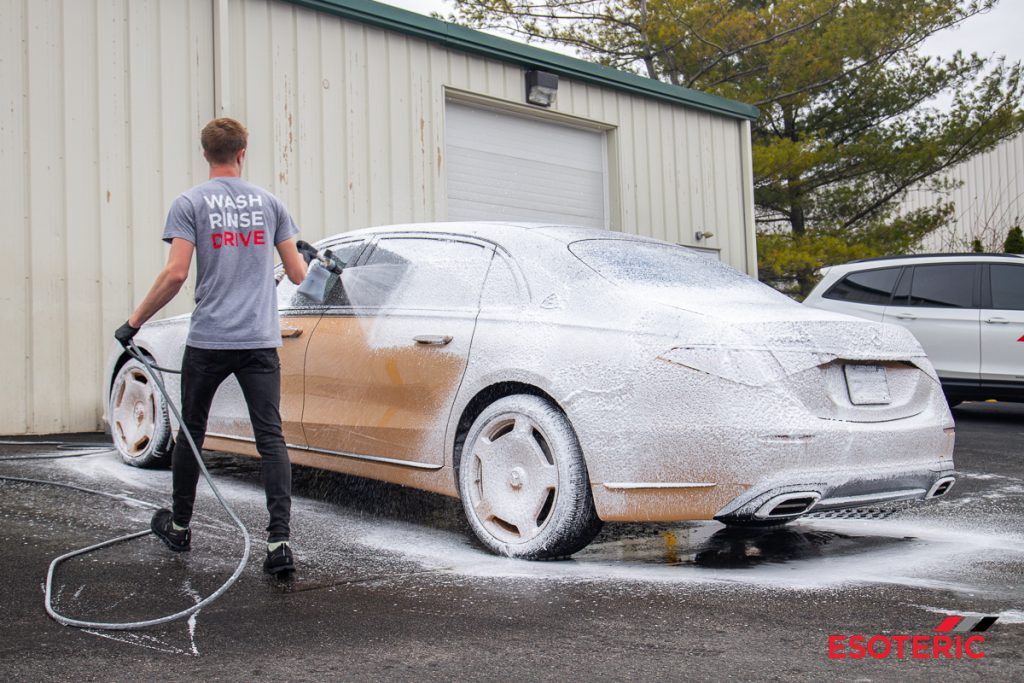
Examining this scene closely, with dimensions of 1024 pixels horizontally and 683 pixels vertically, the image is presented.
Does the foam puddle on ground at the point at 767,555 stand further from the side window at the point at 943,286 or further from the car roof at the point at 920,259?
the car roof at the point at 920,259

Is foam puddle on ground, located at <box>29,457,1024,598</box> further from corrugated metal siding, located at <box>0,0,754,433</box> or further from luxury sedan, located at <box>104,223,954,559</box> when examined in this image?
corrugated metal siding, located at <box>0,0,754,433</box>

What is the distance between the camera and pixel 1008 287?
9766mm

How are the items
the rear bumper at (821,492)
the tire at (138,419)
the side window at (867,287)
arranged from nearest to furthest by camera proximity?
the rear bumper at (821,492), the tire at (138,419), the side window at (867,287)

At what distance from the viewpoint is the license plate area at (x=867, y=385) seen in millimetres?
3984

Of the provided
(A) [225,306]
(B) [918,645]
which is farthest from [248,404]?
(B) [918,645]

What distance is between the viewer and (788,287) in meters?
25.0

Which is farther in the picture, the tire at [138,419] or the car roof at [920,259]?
the car roof at [920,259]

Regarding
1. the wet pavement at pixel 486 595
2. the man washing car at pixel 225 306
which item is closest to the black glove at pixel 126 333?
the man washing car at pixel 225 306

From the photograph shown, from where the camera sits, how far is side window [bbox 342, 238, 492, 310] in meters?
4.66

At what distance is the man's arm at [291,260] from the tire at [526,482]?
3.09 ft

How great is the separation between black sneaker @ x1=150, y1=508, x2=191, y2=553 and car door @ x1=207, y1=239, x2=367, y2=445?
1.02m

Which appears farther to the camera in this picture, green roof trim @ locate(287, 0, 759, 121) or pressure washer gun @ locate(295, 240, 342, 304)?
green roof trim @ locate(287, 0, 759, 121)

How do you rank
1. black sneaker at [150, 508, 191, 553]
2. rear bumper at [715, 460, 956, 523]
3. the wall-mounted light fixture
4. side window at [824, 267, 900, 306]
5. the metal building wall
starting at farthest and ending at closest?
the wall-mounted light fixture < side window at [824, 267, 900, 306] < the metal building wall < black sneaker at [150, 508, 191, 553] < rear bumper at [715, 460, 956, 523]

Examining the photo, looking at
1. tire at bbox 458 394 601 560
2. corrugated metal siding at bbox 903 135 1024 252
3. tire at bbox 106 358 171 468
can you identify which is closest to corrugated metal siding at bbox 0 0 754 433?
tire at bbox 106 358 171 468
